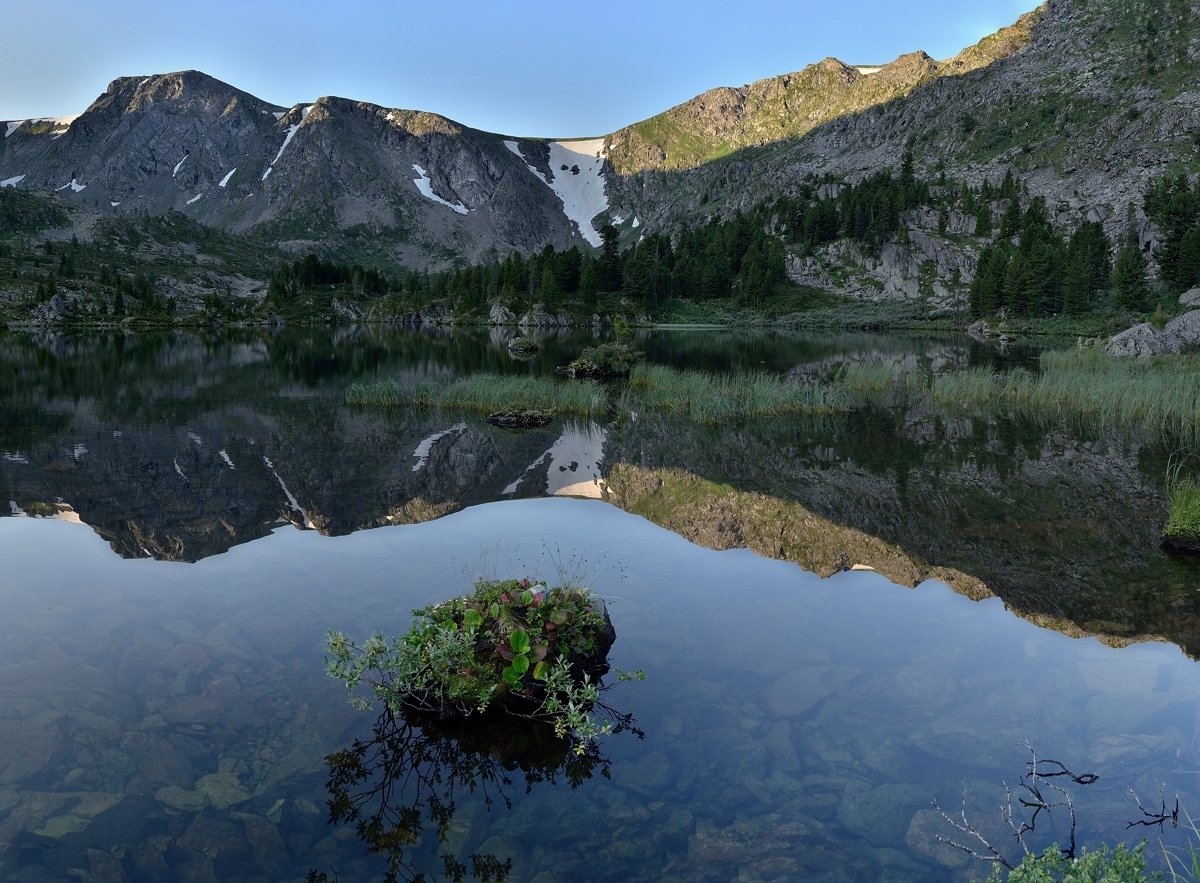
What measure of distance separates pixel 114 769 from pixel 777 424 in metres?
31.9

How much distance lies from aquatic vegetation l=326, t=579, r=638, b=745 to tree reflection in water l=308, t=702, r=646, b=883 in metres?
0.21

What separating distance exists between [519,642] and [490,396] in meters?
33.0

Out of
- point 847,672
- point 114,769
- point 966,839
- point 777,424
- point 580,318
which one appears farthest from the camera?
point 580,318

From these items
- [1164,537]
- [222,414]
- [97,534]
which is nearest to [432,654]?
[97,534]

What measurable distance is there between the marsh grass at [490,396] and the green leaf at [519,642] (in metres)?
Answer: 29.8

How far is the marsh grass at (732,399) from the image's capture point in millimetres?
38844

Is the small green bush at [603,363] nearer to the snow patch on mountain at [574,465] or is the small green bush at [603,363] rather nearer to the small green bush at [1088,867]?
the snow patch on mountain at [574,465]

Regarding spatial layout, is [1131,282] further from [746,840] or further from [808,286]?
[746,840]

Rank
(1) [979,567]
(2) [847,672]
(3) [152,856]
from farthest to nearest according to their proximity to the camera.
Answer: (1) [979,567]
(2) [847,672]
(3) [152,856]

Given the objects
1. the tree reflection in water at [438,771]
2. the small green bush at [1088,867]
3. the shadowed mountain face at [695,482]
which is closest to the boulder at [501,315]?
the shadowed mountain face at [695,482]

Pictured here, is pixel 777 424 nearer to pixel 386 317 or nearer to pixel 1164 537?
pixel 1164 537

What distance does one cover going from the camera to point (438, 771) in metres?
9.16

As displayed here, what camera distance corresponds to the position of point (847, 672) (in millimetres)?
11922

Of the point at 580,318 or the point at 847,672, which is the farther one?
the point at 580,318
